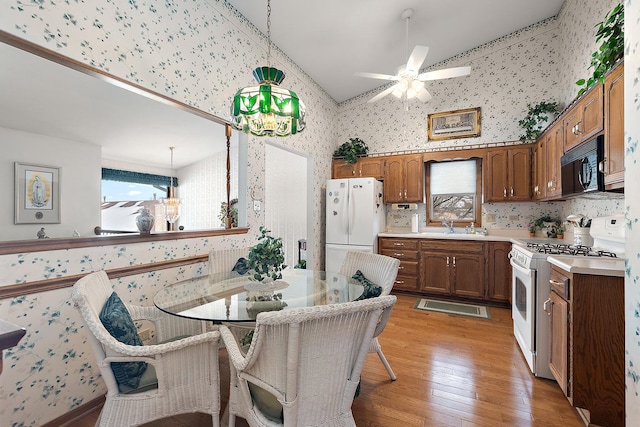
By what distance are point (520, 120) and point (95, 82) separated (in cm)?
490

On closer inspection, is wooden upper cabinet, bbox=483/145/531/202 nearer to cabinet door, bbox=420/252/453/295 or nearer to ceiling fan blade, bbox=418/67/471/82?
cabinet door, bbox=420/252/453/295

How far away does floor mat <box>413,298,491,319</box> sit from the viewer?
3616 mm

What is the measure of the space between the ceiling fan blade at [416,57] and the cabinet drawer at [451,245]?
2.33m

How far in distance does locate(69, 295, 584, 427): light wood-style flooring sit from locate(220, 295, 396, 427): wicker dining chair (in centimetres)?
72

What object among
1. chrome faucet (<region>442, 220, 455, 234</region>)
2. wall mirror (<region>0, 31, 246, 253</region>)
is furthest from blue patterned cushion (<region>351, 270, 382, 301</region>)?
chrome faucet (<region>442, 220, 455, 234</region>)

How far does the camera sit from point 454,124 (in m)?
4.58

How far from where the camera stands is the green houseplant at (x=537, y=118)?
3771 mm

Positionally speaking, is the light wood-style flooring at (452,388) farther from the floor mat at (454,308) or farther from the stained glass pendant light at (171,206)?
the stained glass pendant light at (171,206)

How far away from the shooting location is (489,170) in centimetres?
421

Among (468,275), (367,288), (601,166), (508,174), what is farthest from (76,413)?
(508,174)

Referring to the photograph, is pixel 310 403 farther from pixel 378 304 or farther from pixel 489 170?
pixel 489 170

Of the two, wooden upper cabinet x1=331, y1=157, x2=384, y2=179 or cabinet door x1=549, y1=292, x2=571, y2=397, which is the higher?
wooden upper cabinet x1=331, y1=157, x2=384, y2=179

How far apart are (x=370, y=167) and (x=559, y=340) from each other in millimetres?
3521

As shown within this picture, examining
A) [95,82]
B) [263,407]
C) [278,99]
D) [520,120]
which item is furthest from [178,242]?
[520,120]
